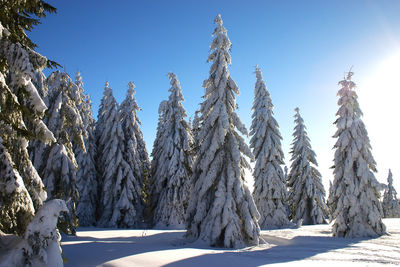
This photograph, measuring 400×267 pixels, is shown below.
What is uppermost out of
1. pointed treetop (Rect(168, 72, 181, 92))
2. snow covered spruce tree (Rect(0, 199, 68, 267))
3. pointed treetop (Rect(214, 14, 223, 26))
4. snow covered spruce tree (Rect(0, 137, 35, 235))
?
pointed treetop (Rect(168, 72, 181, 92))

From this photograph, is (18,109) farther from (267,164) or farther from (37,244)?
(267,164)

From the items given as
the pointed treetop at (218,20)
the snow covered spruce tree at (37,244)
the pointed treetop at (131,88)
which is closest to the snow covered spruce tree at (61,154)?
the snow covered spruce tree at (37,244)

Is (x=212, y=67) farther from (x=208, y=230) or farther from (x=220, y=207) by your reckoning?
(x=208, y=230)

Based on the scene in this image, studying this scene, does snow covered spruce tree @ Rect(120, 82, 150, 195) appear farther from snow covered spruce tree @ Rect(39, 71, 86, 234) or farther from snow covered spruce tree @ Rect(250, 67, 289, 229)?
snow covered spruce tree @ Rect(39, 71, 86, 234)

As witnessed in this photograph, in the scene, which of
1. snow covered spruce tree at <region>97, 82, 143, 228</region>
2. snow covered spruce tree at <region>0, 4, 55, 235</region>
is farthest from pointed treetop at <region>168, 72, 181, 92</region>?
snow covered spruce tree at <region>0, 4, 55, 235</region>

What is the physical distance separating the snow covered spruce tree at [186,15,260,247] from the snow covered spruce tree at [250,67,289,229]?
10.9m

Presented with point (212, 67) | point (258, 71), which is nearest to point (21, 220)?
point (212, 67)

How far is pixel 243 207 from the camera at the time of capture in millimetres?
15008

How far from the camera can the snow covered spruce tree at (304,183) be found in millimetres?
29719

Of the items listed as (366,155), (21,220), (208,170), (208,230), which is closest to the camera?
(21,220)

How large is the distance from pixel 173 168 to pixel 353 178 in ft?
55.4

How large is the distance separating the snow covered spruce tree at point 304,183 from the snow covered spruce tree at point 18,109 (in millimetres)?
28109

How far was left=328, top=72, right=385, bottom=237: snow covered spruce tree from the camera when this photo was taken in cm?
1869

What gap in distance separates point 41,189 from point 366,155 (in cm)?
2051
